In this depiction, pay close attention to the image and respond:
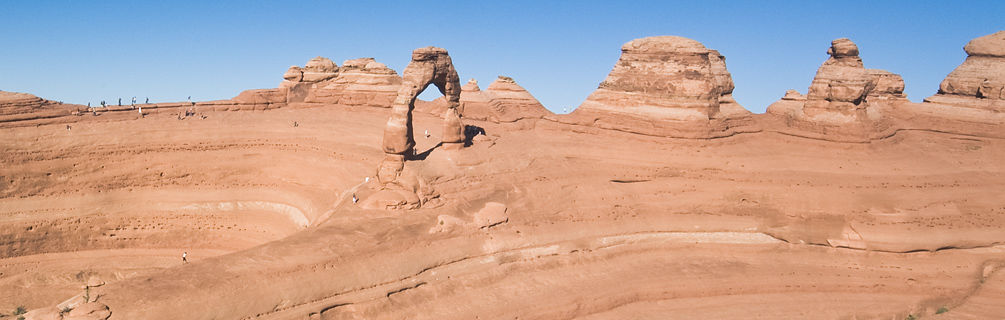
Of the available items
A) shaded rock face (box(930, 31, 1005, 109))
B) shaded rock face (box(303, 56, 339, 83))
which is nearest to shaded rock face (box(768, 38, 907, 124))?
shaded rock face (box(930, 31, 1005, 109))

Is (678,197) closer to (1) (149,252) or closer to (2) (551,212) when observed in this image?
(2) (551,212)

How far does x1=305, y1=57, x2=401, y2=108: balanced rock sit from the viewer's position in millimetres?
29594

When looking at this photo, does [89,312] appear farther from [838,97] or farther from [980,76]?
[980,76]

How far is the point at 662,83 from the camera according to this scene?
2012cm

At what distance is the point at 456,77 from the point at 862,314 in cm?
1142

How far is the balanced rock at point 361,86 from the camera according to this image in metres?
29.6

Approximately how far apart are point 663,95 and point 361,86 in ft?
48.2

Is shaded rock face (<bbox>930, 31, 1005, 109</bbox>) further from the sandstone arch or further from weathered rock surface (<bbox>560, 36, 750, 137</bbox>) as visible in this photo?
the sandstone arch

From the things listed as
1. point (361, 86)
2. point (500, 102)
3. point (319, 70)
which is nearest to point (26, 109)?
point (319, 70)

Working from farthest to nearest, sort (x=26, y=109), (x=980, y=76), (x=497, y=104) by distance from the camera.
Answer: (x=497, y=104) < (x=980, y=76) < (x=26, y=109)

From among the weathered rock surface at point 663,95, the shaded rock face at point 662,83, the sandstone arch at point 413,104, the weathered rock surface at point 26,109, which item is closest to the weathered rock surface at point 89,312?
the sandstone arch at point 413,104

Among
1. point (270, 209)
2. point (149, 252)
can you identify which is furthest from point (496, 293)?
point (149, 252)

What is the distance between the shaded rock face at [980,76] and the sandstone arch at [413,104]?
727 inches

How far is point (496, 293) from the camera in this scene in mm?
13734
